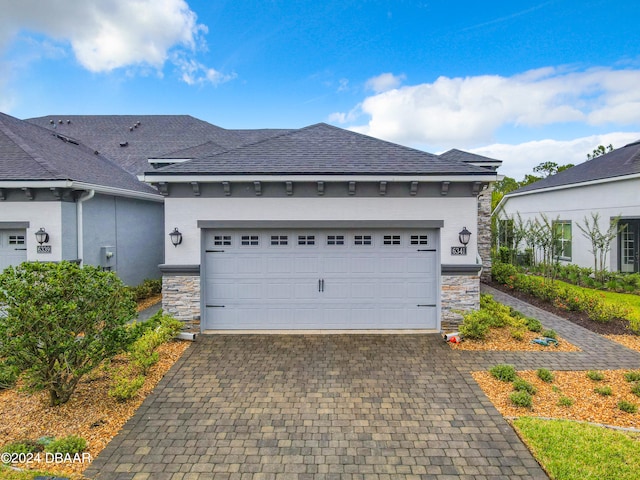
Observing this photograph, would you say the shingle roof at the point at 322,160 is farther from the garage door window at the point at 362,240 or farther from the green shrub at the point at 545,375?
the green shrub at the point at 545,375

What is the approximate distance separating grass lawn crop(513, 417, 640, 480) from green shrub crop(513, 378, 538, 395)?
0.76m

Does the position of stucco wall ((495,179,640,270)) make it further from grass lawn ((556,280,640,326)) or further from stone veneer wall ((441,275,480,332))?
stone veneer wall ((441,275,480,332))

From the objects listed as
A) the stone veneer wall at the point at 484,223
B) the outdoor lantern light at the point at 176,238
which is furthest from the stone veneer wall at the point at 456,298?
the stone veneer wall at the point at 484,223

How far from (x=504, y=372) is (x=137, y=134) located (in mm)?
17935

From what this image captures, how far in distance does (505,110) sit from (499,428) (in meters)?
21.5

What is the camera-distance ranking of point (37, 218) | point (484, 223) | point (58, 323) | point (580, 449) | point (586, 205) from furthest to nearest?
1. point (586, 205)
2. point (484, 223)
3. point (37, 218)
4. point (58, 323)
5. point (580, 449)

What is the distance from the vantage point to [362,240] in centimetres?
803

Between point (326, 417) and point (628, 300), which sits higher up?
point (628, 300)

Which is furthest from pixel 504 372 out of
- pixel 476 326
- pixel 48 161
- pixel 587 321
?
pixel 48 161

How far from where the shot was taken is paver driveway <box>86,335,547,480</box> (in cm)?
364

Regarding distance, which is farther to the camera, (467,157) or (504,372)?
(467,157)

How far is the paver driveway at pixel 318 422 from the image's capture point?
3.64m

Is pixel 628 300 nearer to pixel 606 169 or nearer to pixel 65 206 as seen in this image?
pixel 606 169

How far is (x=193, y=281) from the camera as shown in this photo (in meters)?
7.86
